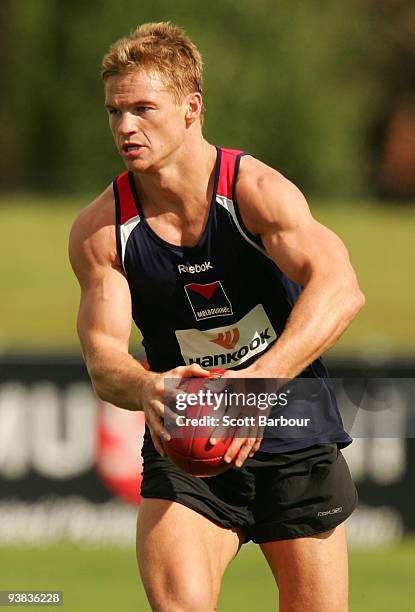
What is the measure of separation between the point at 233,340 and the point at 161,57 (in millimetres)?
1082

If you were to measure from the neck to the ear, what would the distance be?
0.09m

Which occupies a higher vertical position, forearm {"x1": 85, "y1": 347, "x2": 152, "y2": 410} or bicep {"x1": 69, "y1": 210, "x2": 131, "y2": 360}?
bicep {"x1": 69, "y1": 210, "x2": 131, "y2": 360}

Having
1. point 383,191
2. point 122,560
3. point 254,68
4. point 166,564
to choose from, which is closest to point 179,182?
point 166,564

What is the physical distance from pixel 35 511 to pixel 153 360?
6287mm

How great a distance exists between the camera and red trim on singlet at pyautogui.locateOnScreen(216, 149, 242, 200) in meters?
5.30

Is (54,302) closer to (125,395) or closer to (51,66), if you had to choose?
(51,66)

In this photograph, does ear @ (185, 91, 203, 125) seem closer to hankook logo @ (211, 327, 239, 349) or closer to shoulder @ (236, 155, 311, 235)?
shoulder @ (236, 155, 311, 235)

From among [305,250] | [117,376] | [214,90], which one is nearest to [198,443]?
[117,376]

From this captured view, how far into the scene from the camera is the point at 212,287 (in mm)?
5371

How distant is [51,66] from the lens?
29.7 m

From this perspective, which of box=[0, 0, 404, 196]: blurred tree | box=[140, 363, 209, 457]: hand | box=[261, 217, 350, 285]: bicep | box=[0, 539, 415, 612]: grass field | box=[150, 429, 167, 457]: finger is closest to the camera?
box=[140, 363, 209, 457]: hand

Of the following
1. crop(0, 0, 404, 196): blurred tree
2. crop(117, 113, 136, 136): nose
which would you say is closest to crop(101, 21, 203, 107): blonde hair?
crop(117, 113, 136, 136): nose

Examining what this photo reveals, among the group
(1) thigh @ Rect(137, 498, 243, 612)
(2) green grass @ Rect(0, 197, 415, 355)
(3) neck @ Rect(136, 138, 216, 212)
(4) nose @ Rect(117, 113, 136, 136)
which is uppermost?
(4) nose @ Rect(117, 113, 136, 136)

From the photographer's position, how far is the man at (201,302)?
515 cm
